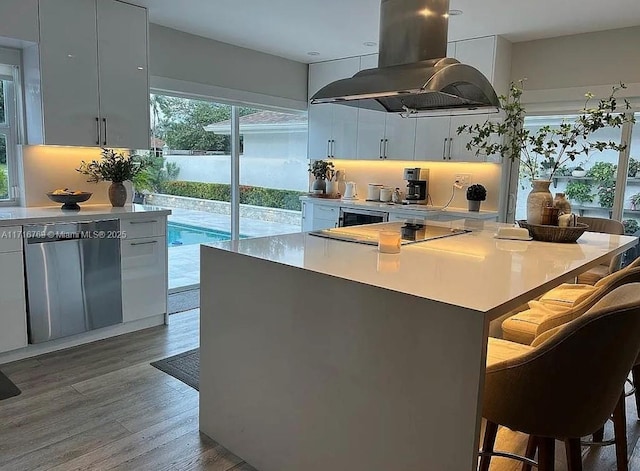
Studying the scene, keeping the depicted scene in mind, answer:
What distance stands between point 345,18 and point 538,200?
228 centimetres

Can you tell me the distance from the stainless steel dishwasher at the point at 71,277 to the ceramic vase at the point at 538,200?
9.50ft

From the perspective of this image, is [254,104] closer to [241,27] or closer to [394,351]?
[241,27]

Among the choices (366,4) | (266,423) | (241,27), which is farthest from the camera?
(241,27)

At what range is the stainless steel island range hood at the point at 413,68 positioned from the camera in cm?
237

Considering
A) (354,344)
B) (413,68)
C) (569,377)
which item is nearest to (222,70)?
(413,68)

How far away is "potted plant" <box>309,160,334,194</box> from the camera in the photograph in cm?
588

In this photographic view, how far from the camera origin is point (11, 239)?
3098 mm

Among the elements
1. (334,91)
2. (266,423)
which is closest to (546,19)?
(334,91)

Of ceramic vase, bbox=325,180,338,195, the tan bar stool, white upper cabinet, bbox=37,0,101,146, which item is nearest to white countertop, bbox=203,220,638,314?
the tan bar stool

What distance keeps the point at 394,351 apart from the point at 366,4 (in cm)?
295

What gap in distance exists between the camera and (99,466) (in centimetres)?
215

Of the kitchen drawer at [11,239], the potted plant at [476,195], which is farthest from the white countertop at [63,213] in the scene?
the potted plant at [476,195]

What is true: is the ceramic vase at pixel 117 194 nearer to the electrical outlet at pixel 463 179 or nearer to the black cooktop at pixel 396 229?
the black cooktop at pixel 396 229

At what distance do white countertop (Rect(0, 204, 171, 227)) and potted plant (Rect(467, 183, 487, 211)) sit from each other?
2845 mm
